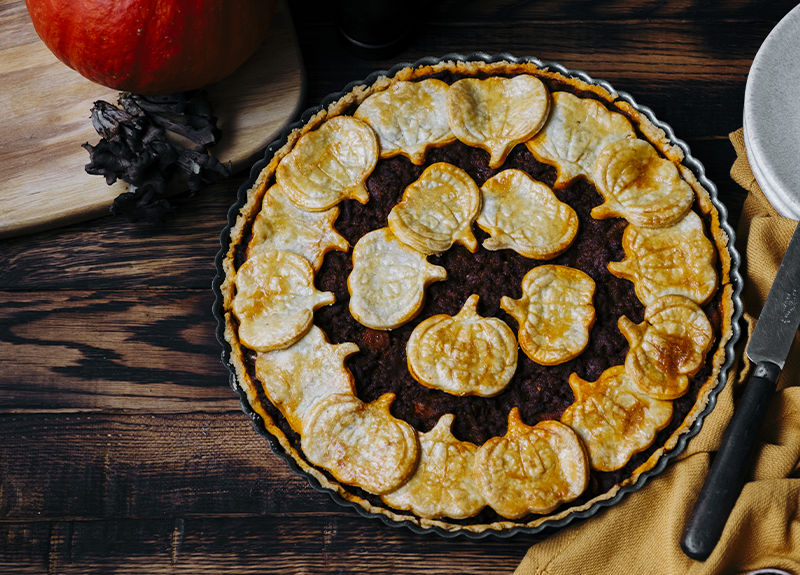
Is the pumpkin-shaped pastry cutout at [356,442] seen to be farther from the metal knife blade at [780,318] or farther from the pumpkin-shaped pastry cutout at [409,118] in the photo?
the metal knife blade at [780,318]

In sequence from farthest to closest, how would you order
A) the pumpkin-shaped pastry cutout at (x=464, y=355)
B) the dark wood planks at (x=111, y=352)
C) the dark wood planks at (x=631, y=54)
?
1. the dark wood planks at (x=631, y=54)
2. the dark wood planks at (x=111, y=352)
3. the pumpkin-shaped pastry cutout at (x=464, y=355)

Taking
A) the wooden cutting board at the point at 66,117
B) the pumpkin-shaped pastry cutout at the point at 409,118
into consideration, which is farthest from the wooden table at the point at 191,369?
the pumpkin-shaped pastry cutout at the point at 409,118

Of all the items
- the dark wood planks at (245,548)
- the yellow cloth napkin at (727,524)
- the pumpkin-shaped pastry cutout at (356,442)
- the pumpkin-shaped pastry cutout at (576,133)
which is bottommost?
the dark wood planks at (245,548)

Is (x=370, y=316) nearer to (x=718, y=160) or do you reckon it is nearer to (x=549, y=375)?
(x=549, y=375)

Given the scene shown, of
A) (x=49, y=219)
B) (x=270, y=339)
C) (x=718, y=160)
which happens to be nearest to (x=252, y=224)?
(x=270, y=339)

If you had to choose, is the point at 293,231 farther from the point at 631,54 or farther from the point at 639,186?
the point at 631,54

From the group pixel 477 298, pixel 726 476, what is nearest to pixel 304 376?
pixel 477 298
